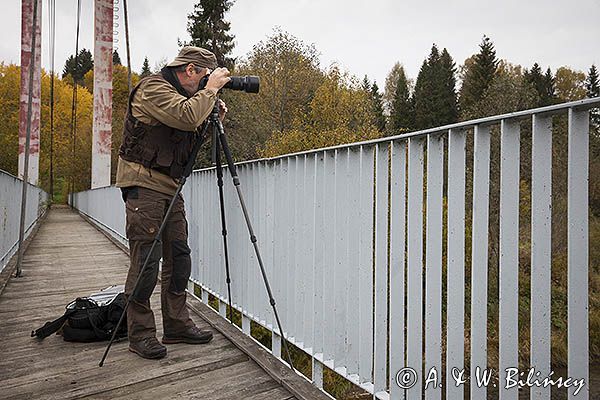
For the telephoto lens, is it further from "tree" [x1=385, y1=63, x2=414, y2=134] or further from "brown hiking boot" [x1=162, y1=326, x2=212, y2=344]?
"tree" [x1=385, y1=63, x2=414, y2=134]

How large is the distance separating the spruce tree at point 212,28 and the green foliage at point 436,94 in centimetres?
1637

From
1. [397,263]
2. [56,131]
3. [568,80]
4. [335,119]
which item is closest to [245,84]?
[397,263]

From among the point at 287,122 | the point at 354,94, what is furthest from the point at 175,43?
the point at 354,94

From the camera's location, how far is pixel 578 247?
1034 mm

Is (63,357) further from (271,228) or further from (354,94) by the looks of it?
(354,94)

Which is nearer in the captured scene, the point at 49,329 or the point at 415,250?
the point at 415,250

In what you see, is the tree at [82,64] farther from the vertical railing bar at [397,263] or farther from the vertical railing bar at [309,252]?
the vertical railing bar at [397,263]

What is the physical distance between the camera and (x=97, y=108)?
12.5m

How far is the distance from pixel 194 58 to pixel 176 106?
416 mm

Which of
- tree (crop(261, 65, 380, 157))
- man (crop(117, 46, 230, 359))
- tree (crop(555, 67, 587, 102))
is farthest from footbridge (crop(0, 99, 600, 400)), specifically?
tree (crop(555, 67, 587, 102))

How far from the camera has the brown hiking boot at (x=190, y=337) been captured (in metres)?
2.56

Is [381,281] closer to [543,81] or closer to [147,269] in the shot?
[147,269]

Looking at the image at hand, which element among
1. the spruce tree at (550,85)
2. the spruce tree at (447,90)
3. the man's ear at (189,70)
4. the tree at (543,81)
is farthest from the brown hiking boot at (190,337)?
the spruce tree at (447,90)

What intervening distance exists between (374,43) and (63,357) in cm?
5424
